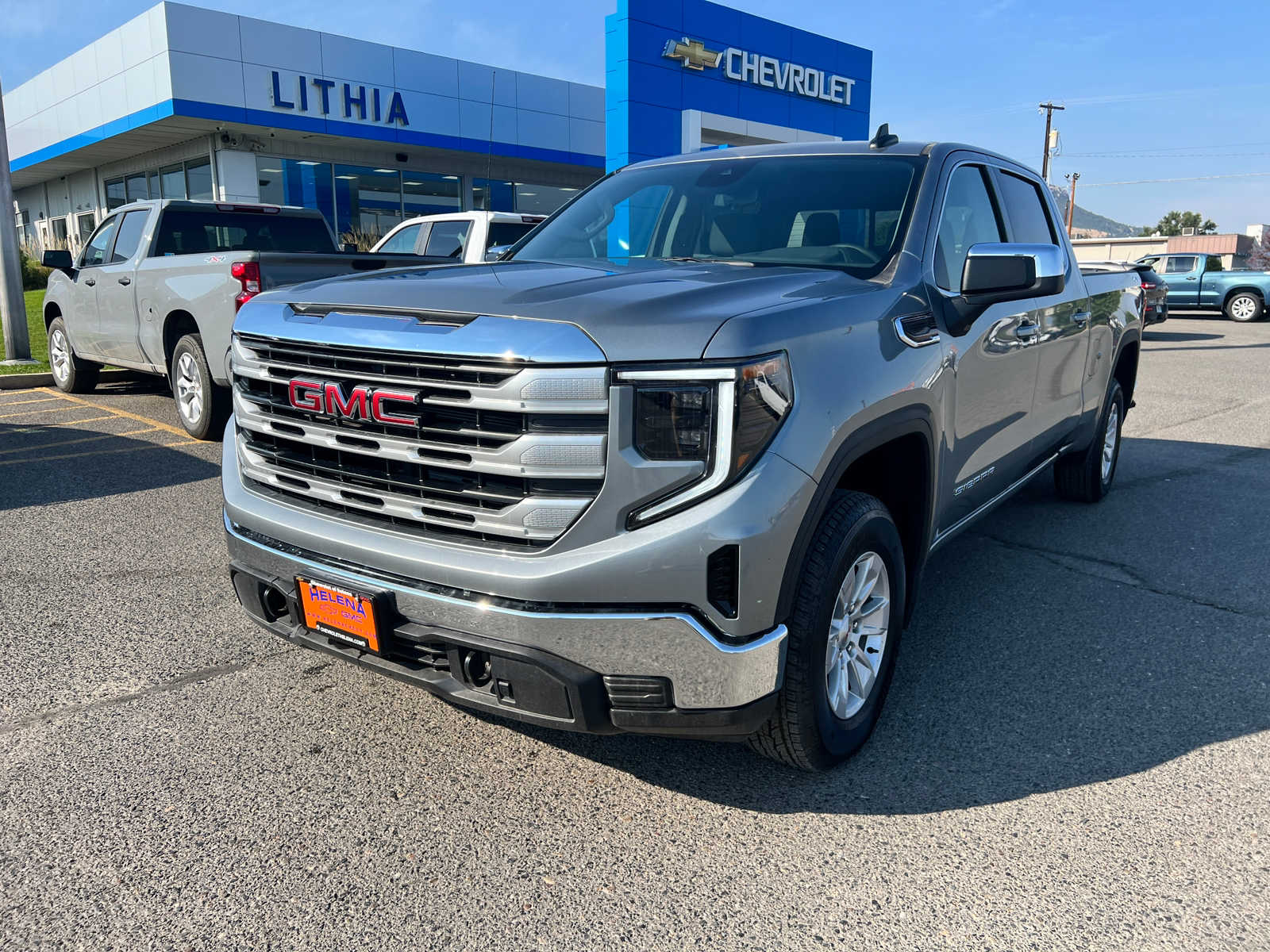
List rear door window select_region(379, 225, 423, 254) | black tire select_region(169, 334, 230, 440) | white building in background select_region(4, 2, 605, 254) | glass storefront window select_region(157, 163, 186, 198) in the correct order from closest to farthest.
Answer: black tire select_region(169, 334, 230, 440) < rear door window select_region(379, 225, 423, 254) < white building in background select_region(4, 2, 605, 254) < glass storefront window select_region(157, 163, 186, 198)

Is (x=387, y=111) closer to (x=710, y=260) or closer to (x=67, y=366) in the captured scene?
(x=67, y=366)

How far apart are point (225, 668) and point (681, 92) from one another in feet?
56.3

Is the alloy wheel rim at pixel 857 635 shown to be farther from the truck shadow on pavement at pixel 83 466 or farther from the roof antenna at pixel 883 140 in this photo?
the truck shadow on pavement at pixel 83 466

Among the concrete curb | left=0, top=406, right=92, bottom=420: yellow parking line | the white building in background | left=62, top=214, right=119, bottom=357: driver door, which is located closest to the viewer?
left=0, top=406, right=92, bottom=420: yellow parking line

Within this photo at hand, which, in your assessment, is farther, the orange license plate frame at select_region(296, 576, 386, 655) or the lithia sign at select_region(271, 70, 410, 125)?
the lithia sign at select_region(271, 70, 410, 125)

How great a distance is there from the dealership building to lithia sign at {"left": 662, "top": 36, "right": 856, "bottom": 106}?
47 millimetres

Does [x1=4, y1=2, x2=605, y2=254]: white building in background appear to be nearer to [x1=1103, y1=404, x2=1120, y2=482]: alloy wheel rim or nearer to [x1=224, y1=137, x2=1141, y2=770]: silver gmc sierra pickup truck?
[x1=1103, y1=404, x2=1120, y2=482]: alloy wheel rim

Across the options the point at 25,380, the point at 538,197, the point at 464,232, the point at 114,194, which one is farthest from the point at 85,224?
the point at 464,232

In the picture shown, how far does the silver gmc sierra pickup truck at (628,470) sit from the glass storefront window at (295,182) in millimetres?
22998

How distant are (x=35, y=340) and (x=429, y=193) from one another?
13124mm

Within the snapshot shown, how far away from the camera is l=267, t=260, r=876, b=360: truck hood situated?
2.34 m

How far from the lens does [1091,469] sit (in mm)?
6039

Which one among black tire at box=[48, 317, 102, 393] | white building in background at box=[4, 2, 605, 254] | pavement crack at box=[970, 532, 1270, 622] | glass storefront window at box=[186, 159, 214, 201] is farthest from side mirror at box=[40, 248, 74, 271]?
glass storefront window at box=[186, 159, 214, 201]

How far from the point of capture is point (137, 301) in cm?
831
